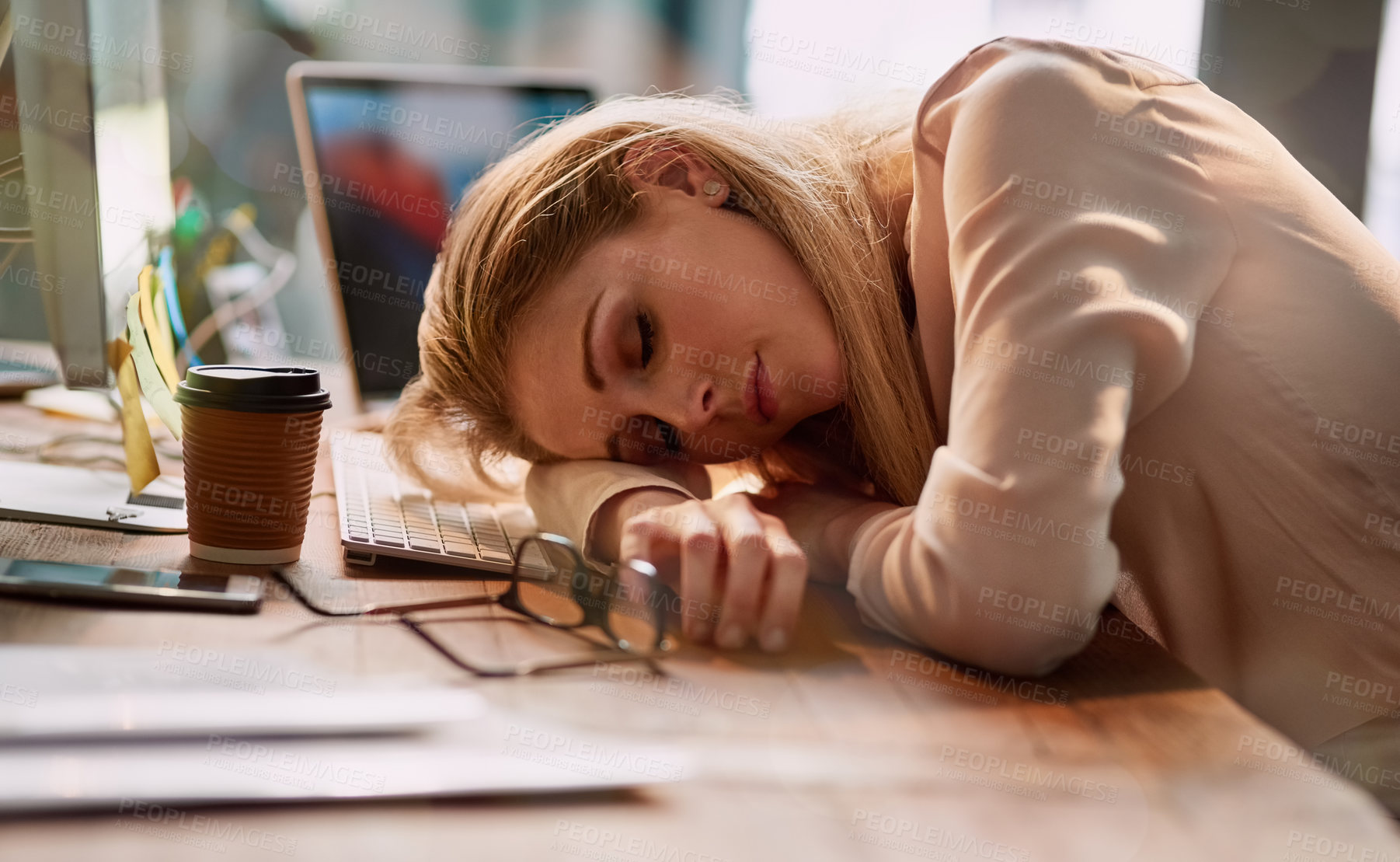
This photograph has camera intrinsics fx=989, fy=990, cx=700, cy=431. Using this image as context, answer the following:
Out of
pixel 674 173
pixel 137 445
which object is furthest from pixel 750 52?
pixel 137 445

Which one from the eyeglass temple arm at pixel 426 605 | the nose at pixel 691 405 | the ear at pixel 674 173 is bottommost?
the eyeglass temple arm at pixel 426 605

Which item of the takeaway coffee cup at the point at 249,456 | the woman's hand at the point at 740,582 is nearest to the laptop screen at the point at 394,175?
the takeaway coffee cup at the point at 249,456

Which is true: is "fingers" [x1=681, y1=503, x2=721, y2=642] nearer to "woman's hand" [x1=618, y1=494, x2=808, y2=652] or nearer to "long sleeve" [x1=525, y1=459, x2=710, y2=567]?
"woman's hand" [x1=618, y1=494, x2=808, y2=652]

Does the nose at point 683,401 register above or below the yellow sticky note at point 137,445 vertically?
above

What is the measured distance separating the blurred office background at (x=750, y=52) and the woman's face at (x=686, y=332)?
0.85 meters

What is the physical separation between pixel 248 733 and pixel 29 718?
96 millimetres

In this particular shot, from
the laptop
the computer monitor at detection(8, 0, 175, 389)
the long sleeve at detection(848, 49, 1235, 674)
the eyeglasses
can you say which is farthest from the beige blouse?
the laptop

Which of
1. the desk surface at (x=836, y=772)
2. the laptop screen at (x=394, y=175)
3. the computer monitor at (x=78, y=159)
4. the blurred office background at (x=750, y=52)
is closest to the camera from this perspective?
the desk surface at (x=836, y=772)

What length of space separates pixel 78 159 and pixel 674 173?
52cm

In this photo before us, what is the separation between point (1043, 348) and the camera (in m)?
0.61

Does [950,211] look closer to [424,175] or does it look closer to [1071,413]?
[1071,413]

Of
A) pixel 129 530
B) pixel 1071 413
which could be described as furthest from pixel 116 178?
pixel 1071 413

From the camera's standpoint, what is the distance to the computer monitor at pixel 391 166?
1726 millimetres

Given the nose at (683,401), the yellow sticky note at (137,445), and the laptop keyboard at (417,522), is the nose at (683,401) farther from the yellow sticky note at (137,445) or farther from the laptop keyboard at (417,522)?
the yellow sticky note at (137,445)
